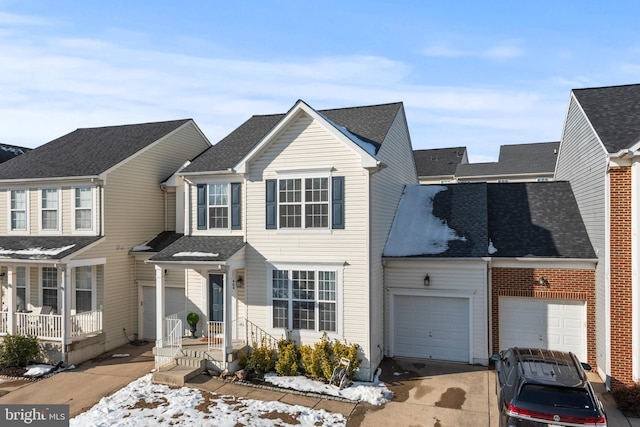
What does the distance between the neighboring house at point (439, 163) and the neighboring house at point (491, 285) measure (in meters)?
30.0

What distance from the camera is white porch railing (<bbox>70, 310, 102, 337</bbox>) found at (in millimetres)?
15102

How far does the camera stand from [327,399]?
10.9 meters

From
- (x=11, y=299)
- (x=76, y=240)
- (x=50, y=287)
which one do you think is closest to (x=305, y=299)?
(x=76, y=240)

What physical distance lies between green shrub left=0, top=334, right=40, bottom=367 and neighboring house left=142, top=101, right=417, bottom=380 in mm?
4394

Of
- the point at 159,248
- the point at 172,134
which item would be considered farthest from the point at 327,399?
the point at 172,134

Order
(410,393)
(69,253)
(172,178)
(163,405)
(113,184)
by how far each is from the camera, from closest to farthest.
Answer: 1. (163,405)
2. (410,393)
3. (69,253)
4. (113,184)
5. (172,178)

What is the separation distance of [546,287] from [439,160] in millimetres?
35469

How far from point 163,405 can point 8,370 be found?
6627 mm

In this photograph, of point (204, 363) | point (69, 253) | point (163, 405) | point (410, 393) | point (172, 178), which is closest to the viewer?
point (163, 405)

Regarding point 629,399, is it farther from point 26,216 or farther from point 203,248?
point 26,216

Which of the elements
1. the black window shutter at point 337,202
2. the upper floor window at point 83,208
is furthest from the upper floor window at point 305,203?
the upper floor window at point 83,208

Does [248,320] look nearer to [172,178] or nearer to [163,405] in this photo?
[163,405]

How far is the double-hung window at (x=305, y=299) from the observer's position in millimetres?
12578

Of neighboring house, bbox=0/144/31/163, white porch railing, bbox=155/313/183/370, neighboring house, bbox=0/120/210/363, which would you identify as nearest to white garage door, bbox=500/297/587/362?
white porch railing, bbox=155/313/183/370
